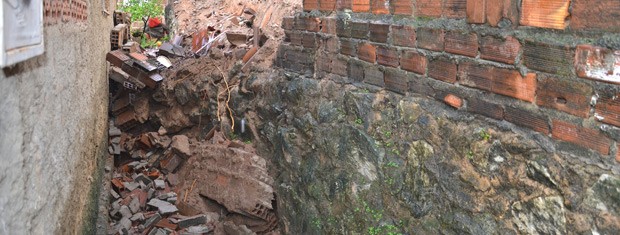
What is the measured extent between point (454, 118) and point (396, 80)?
0.49m

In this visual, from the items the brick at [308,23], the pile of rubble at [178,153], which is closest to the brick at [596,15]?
the brick at [308,23]

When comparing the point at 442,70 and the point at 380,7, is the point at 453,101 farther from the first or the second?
the point at 380,7

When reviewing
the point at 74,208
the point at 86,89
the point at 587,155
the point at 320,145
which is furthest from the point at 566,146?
the point at 86,89

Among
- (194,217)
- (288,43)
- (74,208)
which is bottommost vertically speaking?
(194,217)

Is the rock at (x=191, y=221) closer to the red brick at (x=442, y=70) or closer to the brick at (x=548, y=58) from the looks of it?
the red brick at (x=442, y=70)

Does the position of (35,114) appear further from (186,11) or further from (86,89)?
(186,11)

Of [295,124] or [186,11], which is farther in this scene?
[186,11]

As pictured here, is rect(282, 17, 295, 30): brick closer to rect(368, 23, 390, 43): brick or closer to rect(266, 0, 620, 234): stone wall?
rect(266, 0, 620, 234): stone wall

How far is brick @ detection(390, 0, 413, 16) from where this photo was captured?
251 cm

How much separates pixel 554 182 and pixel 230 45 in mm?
4058

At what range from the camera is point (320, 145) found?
10.8ft

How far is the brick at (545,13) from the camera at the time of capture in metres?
1.71

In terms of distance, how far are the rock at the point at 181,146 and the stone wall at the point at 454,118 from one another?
4.79ft

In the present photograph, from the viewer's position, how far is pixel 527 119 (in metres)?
1.89
